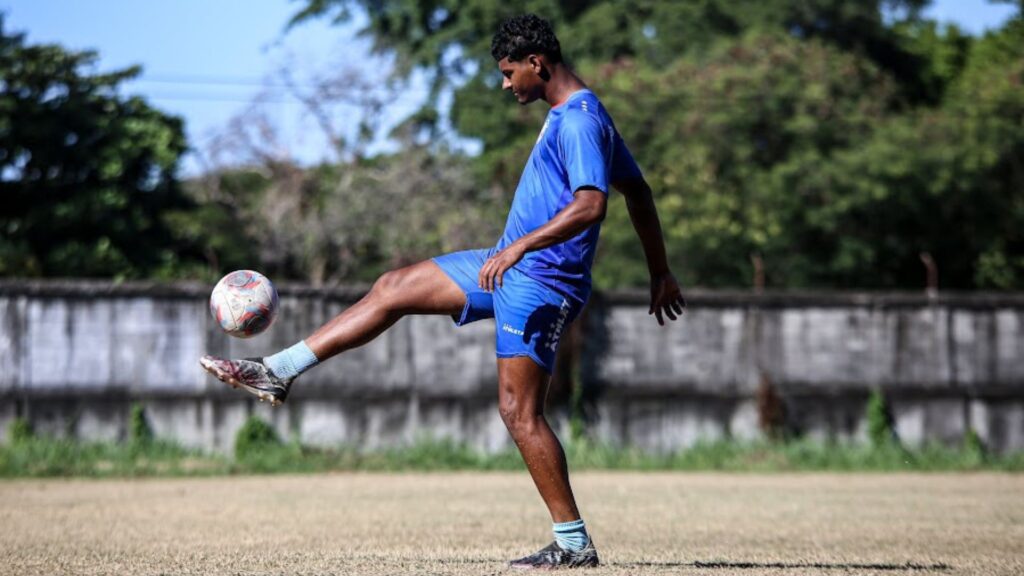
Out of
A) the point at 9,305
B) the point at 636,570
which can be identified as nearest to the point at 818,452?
the point at 9,305

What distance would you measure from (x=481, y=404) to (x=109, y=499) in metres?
6.65

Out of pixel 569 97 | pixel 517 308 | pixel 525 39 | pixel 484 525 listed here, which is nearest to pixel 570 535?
pixel 517 308

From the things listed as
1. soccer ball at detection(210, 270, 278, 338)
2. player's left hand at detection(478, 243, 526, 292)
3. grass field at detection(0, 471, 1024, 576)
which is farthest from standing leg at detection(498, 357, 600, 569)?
soccer ball at detection(210, 270, 278, 338)

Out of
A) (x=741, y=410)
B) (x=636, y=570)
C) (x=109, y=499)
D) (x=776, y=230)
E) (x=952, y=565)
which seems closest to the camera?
(x=636, y=570)

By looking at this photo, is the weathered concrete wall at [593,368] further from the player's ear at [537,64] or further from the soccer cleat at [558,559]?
the player's ear at [537,64]

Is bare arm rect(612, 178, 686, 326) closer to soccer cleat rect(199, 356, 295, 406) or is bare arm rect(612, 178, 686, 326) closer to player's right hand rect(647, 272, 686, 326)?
player's right hand rect(647, 272, 686, 326)

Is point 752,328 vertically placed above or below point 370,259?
below

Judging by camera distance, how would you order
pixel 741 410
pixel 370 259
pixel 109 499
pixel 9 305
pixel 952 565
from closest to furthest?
pixel 952 565 → pixel 109 499 → pixel 9 305 → pixel 741 410 → pixel 370 259

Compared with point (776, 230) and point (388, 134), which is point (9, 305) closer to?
point (776, 230)

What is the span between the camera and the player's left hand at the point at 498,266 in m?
5.76

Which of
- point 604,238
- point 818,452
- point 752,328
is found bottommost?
point 818,452

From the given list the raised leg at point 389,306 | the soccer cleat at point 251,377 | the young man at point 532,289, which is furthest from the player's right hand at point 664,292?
the soccer cleat at point 251,377

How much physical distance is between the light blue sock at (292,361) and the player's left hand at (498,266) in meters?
0.81

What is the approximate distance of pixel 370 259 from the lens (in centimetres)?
3684
